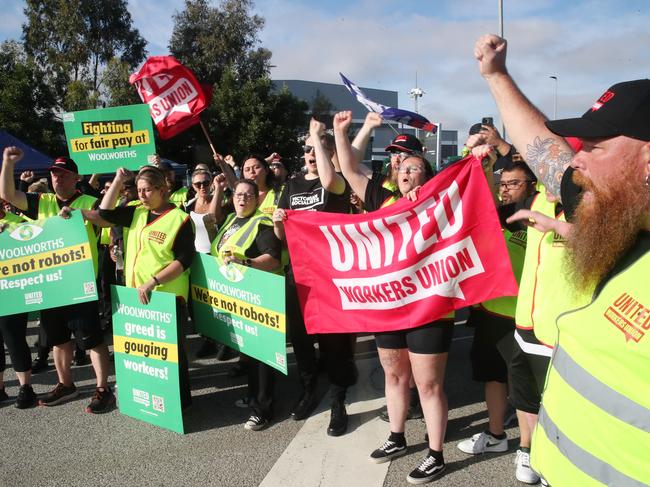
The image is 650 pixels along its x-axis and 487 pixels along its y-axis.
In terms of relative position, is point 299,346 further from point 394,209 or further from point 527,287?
point 527,287

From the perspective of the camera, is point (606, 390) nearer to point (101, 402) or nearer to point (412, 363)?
point (412, 363)

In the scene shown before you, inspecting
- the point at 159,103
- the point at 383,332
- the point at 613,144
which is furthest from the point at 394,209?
the point at 159,103

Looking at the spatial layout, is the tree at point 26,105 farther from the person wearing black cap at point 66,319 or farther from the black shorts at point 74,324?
the black shorts at point 74,324

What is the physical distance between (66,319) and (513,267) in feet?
12.1

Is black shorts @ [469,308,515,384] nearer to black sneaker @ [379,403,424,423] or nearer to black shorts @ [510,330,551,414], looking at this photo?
black shorts @ [510,330,551,414]

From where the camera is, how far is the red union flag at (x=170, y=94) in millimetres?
5461

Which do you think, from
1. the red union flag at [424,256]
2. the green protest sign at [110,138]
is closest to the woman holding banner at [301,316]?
the red union flag at [424,256]

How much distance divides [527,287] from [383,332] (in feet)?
3.22

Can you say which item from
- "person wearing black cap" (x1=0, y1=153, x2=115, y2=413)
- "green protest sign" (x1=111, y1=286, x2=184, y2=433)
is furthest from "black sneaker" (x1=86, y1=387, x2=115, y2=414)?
"green protest sign" (x1=111, y1=286, x2=184, y2=433)

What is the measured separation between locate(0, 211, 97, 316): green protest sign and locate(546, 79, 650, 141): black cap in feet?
12.5

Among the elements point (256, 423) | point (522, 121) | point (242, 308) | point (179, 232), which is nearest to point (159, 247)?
point (179, 232)

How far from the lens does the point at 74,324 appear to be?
165 inches

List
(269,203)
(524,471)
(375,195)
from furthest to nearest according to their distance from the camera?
(269,203) → (375,195) → (524,471)

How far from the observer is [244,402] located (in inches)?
164
